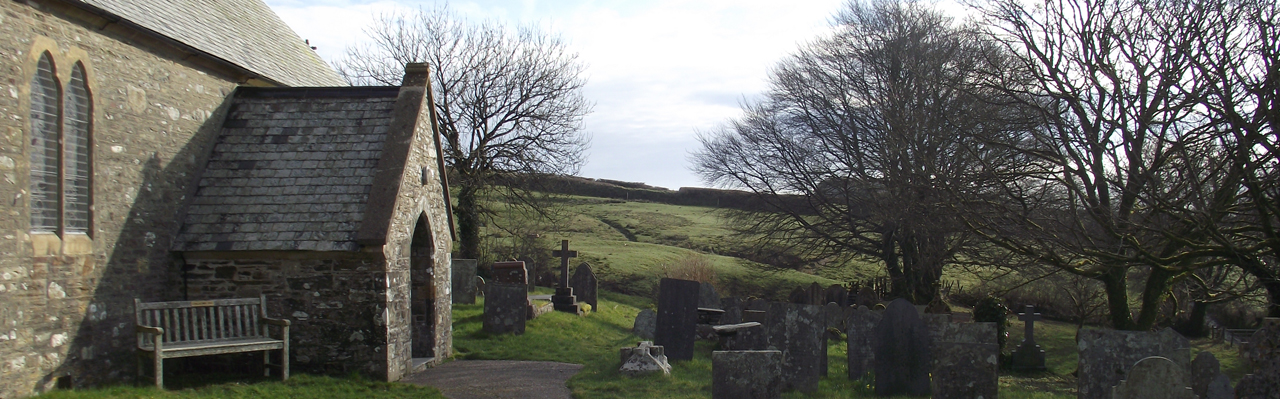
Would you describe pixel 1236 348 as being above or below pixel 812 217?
below

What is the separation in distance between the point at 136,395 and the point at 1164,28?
1279 centimetres

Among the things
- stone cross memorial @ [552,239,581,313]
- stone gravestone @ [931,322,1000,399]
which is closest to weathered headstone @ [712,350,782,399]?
stone gravestone @ [931,322,1000,399]

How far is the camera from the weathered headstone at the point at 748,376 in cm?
727

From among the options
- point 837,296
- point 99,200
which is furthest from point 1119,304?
point 99,200

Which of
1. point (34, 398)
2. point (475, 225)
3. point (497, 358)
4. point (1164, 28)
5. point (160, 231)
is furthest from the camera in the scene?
point (475, 225)

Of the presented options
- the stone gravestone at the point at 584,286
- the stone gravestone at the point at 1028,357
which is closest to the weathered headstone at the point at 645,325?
the stone gravestone at the point at 584,286

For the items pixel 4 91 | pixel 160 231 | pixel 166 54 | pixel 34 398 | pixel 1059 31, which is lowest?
pixel 34 398

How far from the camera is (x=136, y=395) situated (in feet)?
25.8

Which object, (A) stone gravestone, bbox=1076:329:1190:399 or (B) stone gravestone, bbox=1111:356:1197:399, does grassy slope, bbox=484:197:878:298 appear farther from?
(B) stone gravestone, bbox=1111:356:1197:399

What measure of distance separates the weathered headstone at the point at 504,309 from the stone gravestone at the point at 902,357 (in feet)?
24.1

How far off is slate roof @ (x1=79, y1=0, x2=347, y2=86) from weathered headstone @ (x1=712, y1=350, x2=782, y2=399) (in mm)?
7562

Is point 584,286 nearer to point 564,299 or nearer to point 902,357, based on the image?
point 564,299

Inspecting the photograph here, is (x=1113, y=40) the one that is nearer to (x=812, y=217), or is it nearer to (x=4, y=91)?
(x=4, y=91)

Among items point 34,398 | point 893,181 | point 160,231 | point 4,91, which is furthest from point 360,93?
point 893,181
